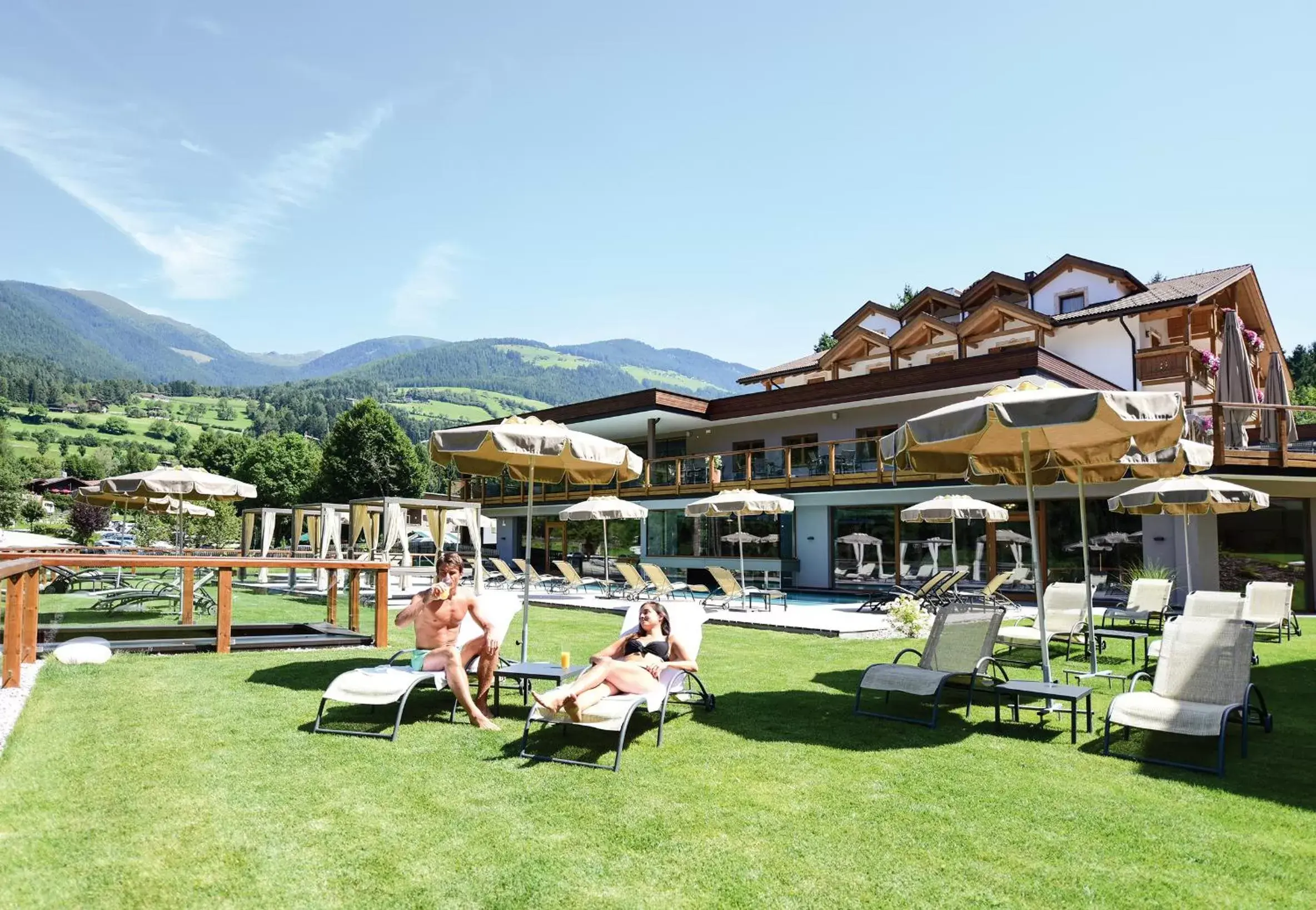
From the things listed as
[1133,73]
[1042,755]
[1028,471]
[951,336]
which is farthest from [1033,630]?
[951,336]

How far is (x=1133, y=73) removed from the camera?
44.7 feet

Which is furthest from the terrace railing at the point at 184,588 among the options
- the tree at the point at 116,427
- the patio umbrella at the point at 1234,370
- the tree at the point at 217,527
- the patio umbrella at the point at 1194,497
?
the tree at the point at 116,427

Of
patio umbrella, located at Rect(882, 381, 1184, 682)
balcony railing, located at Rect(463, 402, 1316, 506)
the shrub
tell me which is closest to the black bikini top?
patio umbrella, located at Rect(882, 381, 1184, 682)

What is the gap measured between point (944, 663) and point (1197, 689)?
5.74 ft

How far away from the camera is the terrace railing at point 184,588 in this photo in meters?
6.94

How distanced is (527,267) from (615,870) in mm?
36470

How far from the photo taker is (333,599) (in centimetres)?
1077

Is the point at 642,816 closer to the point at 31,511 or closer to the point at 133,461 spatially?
the point at 31,511

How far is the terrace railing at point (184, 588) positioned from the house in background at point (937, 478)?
11257 millimetres

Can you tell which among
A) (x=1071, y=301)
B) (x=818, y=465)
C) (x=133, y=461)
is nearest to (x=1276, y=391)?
(x=1071, y=301)

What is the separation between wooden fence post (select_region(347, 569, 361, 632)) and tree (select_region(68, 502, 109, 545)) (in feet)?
127

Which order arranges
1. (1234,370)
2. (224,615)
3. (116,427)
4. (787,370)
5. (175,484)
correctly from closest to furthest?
(224,615) < (175,484) < (1234,370) < (787,370) < (116,427)

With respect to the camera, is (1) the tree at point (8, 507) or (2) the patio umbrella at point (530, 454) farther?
(1) the tree at point (8, 507)

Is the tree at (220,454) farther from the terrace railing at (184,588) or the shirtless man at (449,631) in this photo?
the shirtless man at (449,631)
